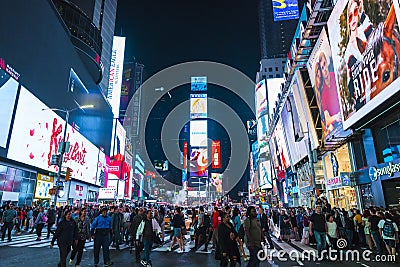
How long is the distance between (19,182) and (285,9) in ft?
369

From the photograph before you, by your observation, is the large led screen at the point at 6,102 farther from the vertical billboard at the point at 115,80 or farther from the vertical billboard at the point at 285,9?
the vertical billboard at the point at 285,9

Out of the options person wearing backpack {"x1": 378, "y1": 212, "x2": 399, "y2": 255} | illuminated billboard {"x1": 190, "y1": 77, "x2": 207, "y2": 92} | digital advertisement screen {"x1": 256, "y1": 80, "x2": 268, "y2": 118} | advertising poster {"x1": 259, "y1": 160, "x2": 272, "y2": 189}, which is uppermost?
illuminated billboard {"x1": 190, "y1": 77, "x2": 207, "y2": 92}

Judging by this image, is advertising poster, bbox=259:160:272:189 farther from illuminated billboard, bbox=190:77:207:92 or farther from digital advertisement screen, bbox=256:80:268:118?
illuminated billboard, bbox=190:77:207:92

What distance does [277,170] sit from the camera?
54812 mm

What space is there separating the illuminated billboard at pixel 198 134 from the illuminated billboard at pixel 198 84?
30.6 meters

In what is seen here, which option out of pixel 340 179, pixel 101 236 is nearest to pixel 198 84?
pixel 340 179

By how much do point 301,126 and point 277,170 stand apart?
2471 centimetres

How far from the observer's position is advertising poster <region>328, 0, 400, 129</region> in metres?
13.3

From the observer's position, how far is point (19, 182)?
84.6 feet

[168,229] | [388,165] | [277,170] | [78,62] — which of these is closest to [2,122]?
[168,229]

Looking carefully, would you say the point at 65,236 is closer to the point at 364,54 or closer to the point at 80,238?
the point at 80,238

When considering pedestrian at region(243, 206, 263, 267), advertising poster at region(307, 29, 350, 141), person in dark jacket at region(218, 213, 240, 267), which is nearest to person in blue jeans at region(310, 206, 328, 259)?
pedestrian at region(243, 206, 263, 267)

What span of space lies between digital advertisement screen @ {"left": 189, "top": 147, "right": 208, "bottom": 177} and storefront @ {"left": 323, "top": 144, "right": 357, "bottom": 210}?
113 m

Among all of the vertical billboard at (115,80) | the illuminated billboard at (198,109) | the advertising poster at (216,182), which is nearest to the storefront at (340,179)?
the vertical billboard at (115,80)
